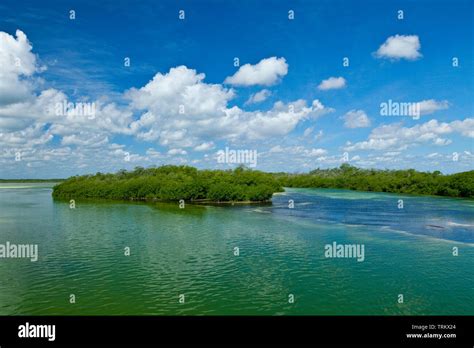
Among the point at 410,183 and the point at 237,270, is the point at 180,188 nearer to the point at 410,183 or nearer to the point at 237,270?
the point at 237,270

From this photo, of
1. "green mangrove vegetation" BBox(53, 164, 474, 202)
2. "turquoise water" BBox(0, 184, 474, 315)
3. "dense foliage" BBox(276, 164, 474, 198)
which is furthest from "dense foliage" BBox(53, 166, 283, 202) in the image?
"dense foliage" BBox(276, 164, 474, 198)

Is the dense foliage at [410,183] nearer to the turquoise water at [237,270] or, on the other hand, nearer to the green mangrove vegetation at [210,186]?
the green mangrove vegetation at [210,186]

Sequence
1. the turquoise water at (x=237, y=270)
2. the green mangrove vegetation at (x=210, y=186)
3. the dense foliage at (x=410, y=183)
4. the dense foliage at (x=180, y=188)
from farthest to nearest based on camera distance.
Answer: the dense foliage at (x=410, y=183) → the green mangrove vegetation at (x=210, y=186) → the dense foliage at (x=180, y=188) → the turquoise water at (x=237, y=270)

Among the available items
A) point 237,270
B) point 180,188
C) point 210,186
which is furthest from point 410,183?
point 237,270

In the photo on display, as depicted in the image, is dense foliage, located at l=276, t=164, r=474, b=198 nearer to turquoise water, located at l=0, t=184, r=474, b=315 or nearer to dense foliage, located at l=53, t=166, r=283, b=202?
dense foliage, located at l=53, t=166, r=283, b=202

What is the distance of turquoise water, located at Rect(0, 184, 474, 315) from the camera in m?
19.5

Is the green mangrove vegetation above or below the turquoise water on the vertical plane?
above

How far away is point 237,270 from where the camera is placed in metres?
25.3

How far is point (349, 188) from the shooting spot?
440 ft

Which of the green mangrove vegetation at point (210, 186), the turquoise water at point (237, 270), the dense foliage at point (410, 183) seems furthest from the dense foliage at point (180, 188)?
the dense foliage at point (410, 183)

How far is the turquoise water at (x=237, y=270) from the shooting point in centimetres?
1948
